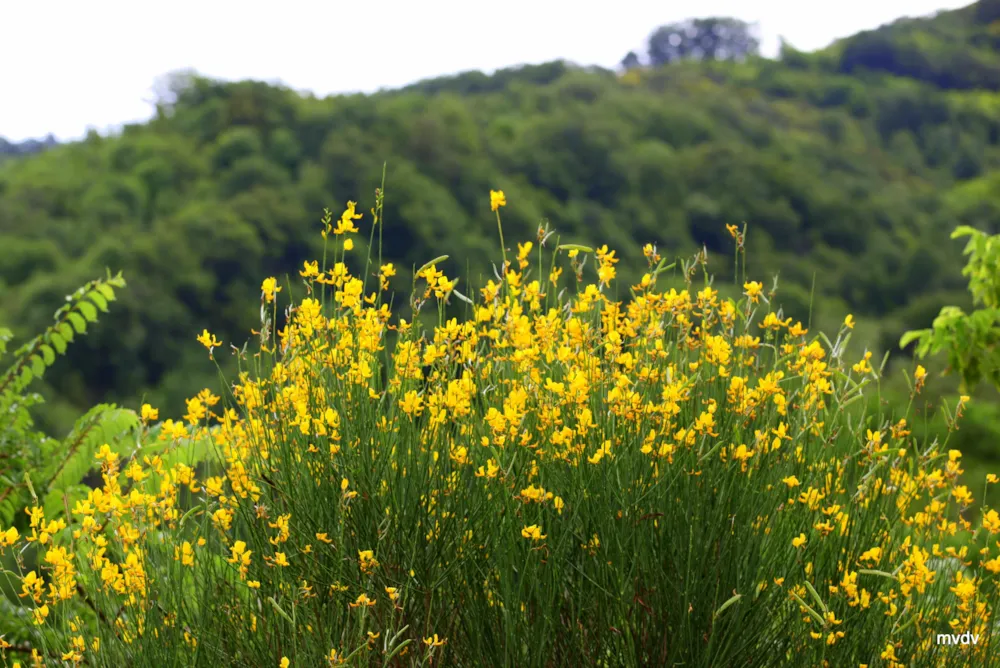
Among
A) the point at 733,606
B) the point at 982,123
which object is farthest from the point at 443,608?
the point at 982,123

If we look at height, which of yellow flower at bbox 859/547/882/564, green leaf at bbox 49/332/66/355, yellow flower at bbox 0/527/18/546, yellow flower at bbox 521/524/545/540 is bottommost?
yellow flower at bbox 859/547/882/564

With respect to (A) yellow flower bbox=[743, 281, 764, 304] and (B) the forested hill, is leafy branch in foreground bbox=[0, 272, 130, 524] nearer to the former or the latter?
(A) yellow flower bbox=[743, 281, 764, 304]

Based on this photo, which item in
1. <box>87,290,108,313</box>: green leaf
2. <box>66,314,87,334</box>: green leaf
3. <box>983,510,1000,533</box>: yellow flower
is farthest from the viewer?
<box>87,290,108,313</box>: green leaf

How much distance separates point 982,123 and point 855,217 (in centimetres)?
2205

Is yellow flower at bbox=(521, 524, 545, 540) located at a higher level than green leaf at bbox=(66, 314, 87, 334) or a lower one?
lower

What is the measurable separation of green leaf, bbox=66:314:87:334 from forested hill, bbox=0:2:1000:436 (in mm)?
28983

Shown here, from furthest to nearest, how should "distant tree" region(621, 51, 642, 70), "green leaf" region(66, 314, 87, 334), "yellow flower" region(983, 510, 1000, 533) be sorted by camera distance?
"distant tree" region(621, 51, 642, 70) → "green leaf" region(66, 314, 87, 334) → "yellow flower" region(983, 510, 1000, 533)

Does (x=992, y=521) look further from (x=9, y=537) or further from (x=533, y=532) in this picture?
(x=9, y=537)

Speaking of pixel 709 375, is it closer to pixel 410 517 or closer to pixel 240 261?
pixel 410 517

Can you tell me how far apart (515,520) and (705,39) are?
10401 cm

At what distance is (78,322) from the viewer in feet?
12.0

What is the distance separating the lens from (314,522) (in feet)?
6.88

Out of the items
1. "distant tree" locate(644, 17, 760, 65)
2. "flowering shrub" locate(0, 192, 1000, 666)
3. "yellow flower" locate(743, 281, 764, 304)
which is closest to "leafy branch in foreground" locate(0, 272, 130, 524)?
"flowering shrub" locate(0, 192, 1000, 666)

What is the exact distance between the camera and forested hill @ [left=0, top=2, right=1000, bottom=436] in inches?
1535
